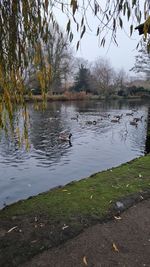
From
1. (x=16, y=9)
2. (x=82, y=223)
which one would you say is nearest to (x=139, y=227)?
(x=82, y=223)

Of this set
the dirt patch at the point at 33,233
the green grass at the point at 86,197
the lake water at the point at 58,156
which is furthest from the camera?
the lake water at the point at 58,156

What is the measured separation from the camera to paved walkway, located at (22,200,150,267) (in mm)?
3684

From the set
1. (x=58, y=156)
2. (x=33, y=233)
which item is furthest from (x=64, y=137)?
(x=33, y=233)

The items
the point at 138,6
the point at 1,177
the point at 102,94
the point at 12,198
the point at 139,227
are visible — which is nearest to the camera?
the point at 138,6

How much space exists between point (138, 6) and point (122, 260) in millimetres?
2858

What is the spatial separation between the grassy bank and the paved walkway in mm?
174

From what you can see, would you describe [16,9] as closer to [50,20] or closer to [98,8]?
[50,20]

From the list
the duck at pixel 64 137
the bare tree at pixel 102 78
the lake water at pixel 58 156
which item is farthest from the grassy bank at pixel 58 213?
the bare tree at pixel 102 78

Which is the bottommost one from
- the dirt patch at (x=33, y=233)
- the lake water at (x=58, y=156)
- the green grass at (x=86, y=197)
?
the lake water at (x=58, y=156)

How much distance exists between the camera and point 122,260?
12.3 ft

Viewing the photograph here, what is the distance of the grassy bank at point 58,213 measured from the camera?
4031mm

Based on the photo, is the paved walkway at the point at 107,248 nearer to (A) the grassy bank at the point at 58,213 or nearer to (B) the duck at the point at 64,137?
(A) the grassy bank at the point at 58,213

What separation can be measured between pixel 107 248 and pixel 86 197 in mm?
1707

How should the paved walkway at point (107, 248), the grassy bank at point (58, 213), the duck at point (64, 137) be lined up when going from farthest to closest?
the duck at point (64, 137), the grassy bank at point (58, 213), the paved walkway at point (107, 248)
